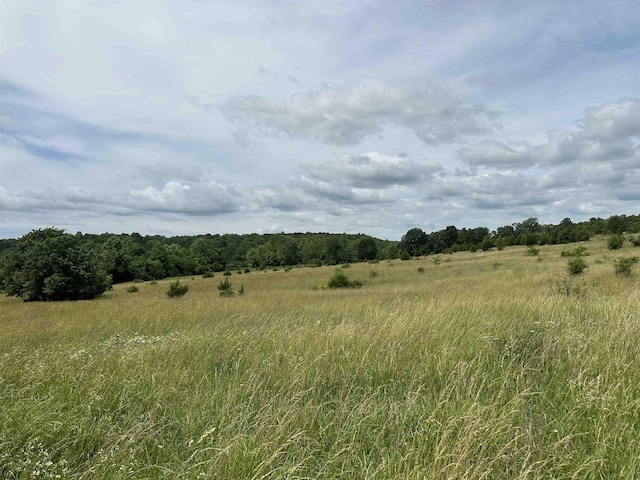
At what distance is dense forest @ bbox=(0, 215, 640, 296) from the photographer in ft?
111

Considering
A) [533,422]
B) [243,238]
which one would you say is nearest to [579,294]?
[533,422]

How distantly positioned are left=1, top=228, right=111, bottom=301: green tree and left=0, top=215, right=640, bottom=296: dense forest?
9cm

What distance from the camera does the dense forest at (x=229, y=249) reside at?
33719 mm

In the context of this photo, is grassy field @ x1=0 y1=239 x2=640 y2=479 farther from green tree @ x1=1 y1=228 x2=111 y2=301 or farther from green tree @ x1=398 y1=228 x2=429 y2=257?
green tree @ x1=398 y1=228 x2=429 y2=257

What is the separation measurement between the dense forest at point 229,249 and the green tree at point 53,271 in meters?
0.09

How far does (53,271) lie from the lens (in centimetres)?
3138

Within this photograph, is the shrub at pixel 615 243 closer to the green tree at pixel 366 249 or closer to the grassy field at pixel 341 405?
the grassy field at pixel 341 405

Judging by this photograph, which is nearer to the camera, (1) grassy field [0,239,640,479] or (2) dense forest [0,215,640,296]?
(1) grassy field [0,239,640,479]

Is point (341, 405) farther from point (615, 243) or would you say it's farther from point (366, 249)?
point (366, 249)

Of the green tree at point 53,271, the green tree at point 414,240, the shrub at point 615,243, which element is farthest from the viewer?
the green tree at point 414,240

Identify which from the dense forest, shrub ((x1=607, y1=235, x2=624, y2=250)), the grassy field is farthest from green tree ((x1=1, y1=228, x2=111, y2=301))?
shrub ((x1=607, y1=235, x2=624, y2=250))

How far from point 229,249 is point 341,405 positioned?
12120cm

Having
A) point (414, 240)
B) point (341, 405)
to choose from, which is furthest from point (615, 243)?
point (414, 240)

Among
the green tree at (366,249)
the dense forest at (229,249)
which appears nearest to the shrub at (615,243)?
the dense forest at (229,249)
